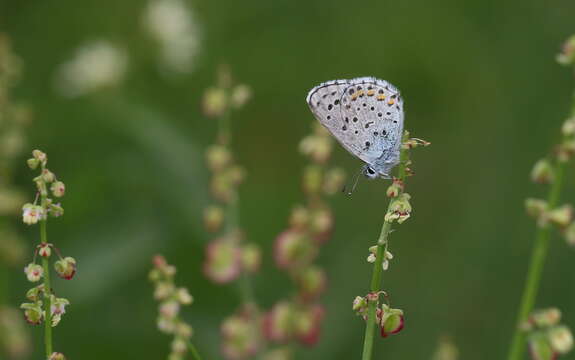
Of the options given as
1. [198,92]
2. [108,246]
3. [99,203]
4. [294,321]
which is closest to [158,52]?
[198,92]

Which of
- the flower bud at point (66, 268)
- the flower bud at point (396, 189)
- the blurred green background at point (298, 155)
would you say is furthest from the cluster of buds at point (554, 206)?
the blurred green background at point (298, 155)

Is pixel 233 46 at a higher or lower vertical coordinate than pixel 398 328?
higher

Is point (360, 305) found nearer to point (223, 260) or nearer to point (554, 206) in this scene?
point (554, 206)

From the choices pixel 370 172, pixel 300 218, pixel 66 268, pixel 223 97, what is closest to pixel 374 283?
pixel 66 268

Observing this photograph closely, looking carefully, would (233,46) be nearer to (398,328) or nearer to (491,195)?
(491,195)

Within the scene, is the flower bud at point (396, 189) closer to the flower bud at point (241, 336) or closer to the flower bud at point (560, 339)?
the flower bud at point (560, 339)
